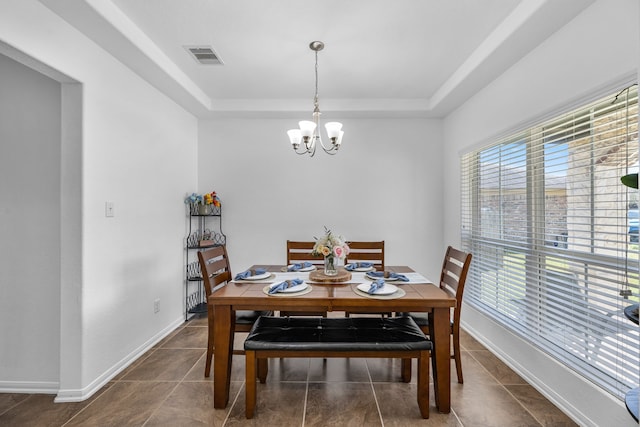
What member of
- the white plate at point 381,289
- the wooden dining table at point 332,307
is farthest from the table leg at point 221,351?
the white plate at point 381,289

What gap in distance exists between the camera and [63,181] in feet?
6.71

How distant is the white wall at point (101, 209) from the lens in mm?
1952

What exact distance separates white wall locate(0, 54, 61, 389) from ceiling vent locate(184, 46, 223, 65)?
996 mm

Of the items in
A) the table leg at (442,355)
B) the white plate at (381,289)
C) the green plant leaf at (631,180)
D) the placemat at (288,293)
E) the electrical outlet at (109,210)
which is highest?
the green plant leaf at (631,180)

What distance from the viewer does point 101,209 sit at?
2229mm

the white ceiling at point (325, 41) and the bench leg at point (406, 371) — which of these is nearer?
the white ceiling at point (325, 41)

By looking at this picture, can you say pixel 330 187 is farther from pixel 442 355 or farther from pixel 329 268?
pixel 442 355

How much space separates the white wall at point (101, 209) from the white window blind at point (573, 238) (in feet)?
10.1

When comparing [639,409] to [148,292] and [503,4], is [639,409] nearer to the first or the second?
[503,4]

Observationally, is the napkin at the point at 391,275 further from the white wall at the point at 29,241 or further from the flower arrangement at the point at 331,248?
the white wall at the point at 29,241

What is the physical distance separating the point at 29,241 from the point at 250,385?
70.5 inches

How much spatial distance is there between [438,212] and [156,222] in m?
3.16

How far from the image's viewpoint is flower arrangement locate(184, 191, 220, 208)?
3.53 meters

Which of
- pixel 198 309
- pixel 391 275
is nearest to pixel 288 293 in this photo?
pixel 391 275
